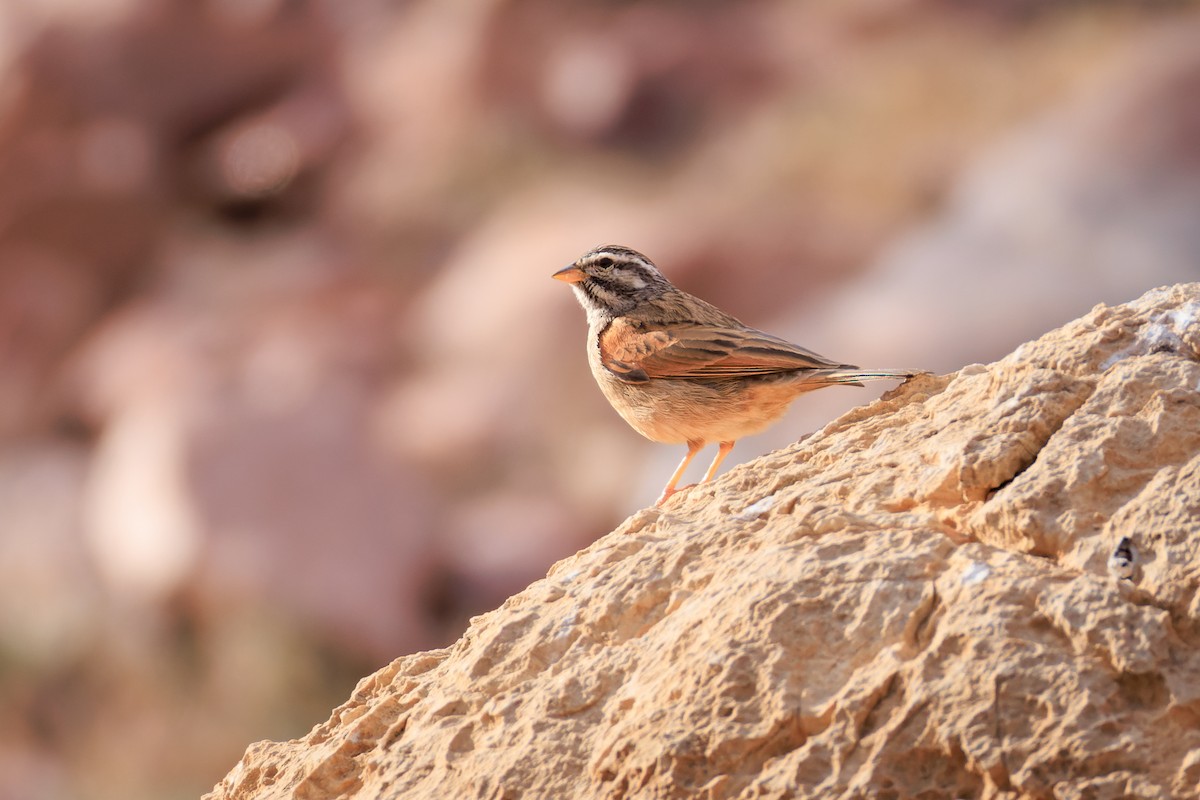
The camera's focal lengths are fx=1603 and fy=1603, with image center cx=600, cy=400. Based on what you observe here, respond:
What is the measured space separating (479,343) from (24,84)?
33.1 feet

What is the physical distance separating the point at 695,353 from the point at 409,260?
57.3ft

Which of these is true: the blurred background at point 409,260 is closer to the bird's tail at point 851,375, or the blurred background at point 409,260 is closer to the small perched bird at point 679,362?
the small perched bird at point 679,362

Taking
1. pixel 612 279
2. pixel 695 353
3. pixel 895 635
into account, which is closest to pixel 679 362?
pixel 695 353

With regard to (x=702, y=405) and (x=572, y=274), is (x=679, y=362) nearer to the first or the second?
(x=702, y=405)

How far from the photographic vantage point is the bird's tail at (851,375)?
196 inches

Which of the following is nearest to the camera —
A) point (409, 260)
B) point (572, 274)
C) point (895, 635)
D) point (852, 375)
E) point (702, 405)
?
point (895, 635)

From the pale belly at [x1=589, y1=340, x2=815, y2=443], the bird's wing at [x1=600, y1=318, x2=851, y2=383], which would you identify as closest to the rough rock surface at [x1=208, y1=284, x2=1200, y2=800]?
the bird's wing at [x1=600, y1=318, x2=851, y2=383]

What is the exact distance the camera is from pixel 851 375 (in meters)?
5.75

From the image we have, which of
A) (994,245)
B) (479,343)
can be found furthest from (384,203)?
(994,245)

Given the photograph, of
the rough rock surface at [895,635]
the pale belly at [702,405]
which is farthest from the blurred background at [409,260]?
the rough rock surface at [895,635]

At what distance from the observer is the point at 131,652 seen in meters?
18.0

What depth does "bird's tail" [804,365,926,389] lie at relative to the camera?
4.98 metres

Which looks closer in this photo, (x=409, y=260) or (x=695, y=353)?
(x=695, y=353)

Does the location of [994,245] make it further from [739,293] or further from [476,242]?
[476,242]
